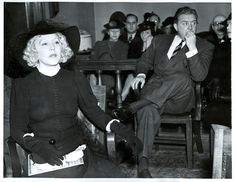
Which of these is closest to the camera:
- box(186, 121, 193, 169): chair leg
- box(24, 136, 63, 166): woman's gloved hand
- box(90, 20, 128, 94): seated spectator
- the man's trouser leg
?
box(24, 136, 63, 166): woman's gloved hand

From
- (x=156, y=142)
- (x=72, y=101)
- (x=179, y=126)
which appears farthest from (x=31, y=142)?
(x=179, y=126)

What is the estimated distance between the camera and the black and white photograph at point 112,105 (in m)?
1.07

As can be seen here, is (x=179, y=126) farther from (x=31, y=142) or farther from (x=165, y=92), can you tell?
(x=31, y=142)

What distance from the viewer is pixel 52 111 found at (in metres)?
1.08

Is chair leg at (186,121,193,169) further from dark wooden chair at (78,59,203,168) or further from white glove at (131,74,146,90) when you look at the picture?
white glove at (131,74,146,90)

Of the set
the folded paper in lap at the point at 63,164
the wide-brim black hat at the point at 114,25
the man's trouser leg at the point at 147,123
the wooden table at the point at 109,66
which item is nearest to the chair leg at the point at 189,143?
the man's trouser leg at the point at 147,123

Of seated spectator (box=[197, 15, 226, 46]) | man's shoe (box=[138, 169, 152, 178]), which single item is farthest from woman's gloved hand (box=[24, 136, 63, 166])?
seated spectator (box=[197, 15, 226, 46])

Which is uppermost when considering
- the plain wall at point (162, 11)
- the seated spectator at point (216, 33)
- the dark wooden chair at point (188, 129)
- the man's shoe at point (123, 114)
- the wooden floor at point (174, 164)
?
the plain wall at point (162, 11)

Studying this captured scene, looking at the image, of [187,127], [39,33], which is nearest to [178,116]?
[187,127]

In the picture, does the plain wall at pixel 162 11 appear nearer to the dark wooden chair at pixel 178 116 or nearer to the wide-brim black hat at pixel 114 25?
the wide-brim black hat at pixel 114 25

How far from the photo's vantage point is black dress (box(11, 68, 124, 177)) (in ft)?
3.51

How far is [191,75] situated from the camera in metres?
1.30

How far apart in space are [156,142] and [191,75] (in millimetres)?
390

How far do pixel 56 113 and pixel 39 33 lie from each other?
24cm
